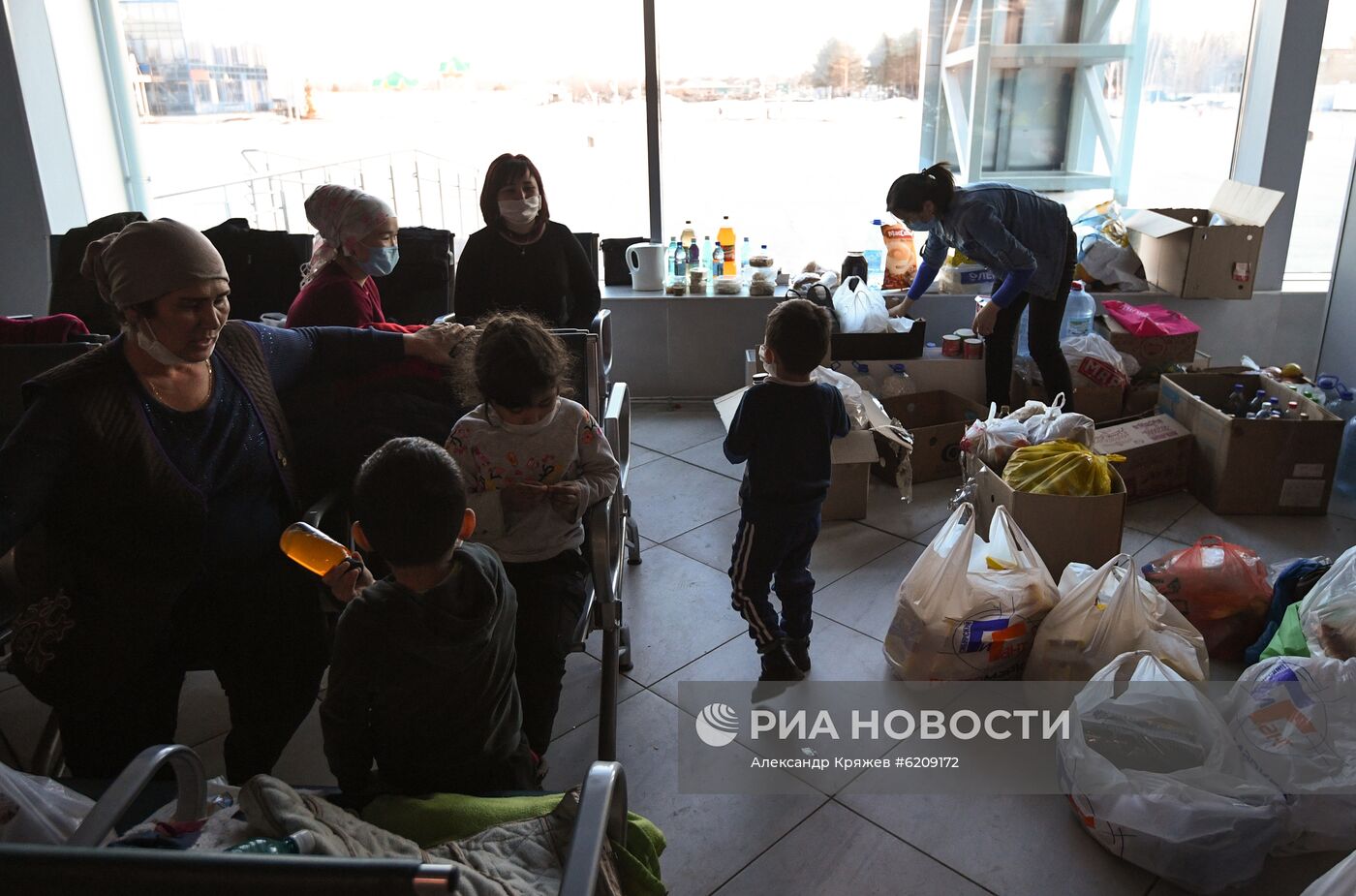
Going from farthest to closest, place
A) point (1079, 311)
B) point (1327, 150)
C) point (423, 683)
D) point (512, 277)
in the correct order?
point (1327, 150) < point (1079, 311) < point (512, 277) < point (423, 683)

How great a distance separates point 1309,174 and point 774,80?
104 inches

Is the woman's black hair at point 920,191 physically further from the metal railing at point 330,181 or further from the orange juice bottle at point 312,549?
Answer: the orange juice bottle at point 312,549

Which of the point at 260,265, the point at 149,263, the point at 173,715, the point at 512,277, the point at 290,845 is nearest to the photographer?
the point at 290,845

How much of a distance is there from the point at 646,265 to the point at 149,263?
3084 mm

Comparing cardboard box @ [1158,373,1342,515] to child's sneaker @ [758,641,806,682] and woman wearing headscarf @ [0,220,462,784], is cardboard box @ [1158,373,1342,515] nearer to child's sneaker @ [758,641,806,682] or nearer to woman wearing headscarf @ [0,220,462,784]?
child's sneaker @ [758,641,806,682]

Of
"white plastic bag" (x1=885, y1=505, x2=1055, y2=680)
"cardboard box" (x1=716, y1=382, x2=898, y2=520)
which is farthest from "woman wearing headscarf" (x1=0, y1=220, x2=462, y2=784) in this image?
"cardboard box" (x1=716, y1=382, x2=898, y2=520)

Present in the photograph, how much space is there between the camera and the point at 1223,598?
255cm

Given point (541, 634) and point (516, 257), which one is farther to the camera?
point (516, 257)

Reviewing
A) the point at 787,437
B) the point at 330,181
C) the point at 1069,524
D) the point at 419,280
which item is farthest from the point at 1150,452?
the point at 330,181

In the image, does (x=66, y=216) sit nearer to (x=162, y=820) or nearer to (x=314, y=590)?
(x=314, y=590)

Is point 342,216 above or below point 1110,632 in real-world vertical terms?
above

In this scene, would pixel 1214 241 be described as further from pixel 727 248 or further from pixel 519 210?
pixel 519 210

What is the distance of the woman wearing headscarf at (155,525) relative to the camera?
63.7 inches

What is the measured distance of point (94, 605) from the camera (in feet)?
5.43
